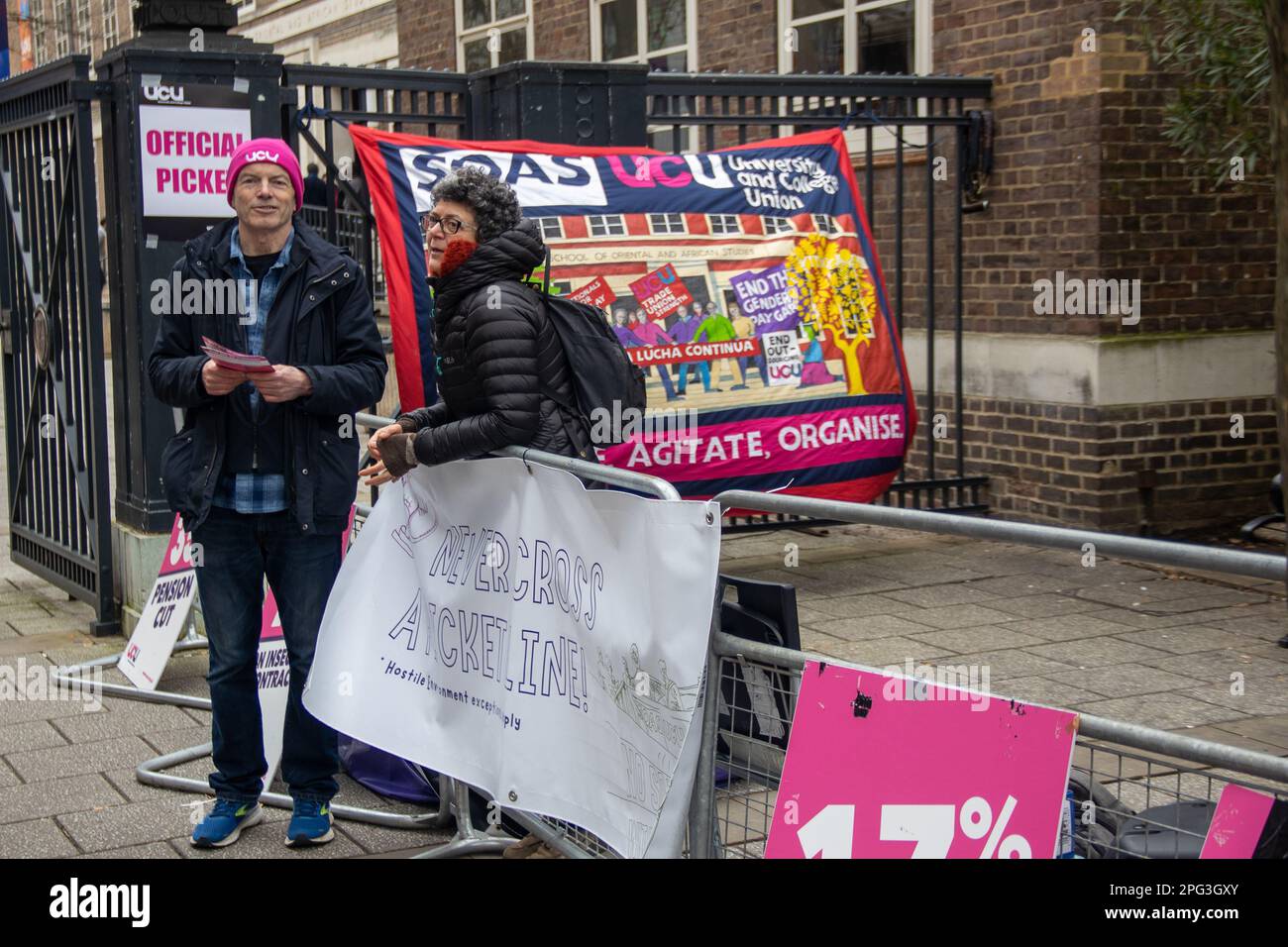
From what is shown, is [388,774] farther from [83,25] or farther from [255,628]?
[83,25]

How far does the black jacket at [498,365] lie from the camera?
4492 millimetres

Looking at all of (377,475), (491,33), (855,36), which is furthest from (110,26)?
(377,475)

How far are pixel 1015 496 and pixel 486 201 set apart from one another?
5.93 meters

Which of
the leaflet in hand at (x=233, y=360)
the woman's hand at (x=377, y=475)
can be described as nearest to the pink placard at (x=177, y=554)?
the woman's hand at (x=377, y=475)

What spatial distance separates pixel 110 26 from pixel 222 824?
28.7m

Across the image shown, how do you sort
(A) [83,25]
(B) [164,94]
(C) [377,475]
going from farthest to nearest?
(A) [83,25]
(B) [164,94]
(C) [377,475]

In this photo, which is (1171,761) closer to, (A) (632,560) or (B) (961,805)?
(B) (961,805)

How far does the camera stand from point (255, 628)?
190 inches

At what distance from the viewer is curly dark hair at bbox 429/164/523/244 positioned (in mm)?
4766

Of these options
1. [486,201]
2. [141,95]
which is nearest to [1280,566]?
[486,201]

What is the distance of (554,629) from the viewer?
401 centimetres

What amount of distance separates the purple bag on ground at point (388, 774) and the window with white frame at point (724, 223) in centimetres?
370

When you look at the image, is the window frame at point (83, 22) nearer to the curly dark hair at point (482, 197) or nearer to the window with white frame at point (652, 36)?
the window with white frame at point (652, 36)

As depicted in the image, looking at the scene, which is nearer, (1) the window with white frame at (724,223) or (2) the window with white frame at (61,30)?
(1) the window with white frame at (724,223)
